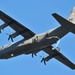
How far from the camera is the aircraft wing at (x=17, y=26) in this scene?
64.1 metres

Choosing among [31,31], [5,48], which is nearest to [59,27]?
[31,31]

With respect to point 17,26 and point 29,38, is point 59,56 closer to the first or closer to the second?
point 29,38

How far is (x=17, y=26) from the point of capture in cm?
6481

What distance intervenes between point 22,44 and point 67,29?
7.20 meters

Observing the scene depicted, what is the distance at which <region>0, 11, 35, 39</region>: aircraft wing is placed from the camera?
64062mm

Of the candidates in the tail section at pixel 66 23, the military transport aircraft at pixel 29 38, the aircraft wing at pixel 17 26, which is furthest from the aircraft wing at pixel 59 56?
the tail section at pixel 66 23

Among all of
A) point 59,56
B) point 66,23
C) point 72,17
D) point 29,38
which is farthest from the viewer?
point 59,56

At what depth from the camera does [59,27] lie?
2424 inches

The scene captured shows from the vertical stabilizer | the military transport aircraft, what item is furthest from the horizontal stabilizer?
the vertical stabilizer

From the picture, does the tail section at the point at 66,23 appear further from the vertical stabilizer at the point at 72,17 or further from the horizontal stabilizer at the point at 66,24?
the vertical stabilizer at the point at 72,17

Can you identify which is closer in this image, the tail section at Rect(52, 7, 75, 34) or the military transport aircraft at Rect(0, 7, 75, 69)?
the tail section at Rect(52, 7, 75, 34)

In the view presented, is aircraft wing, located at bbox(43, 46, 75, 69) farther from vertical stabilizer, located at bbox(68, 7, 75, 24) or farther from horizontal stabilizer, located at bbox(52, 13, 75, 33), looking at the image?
horizontal stabilizer, located at bbox(52, 13, 75, 33)

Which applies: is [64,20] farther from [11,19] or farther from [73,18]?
[11,19]

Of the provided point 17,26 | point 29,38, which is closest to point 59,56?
point 29,38
